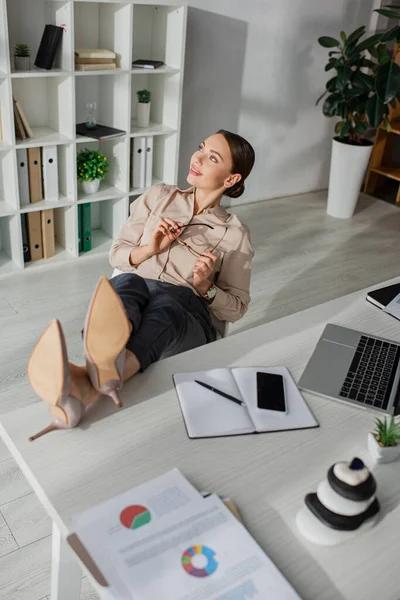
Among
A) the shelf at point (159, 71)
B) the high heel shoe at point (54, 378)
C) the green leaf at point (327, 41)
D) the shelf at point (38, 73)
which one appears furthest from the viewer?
the green leaf at point (327, 41)

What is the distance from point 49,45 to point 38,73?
0.15 metres

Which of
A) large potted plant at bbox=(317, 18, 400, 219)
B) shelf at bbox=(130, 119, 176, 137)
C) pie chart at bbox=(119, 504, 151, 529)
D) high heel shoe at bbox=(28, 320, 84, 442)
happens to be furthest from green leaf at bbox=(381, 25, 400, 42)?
pie chart at bbox=(119, 504, 151, 529)

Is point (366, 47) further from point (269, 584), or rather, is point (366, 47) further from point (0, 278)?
point (269, 584)

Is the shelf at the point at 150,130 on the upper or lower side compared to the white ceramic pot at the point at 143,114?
lower

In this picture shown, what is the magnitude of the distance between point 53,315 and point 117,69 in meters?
1.32

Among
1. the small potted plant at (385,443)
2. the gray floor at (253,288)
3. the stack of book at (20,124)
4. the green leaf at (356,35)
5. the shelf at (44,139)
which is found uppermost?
the green leaf at (356,35)

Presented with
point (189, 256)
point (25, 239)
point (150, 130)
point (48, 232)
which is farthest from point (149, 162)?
point (189, 256)

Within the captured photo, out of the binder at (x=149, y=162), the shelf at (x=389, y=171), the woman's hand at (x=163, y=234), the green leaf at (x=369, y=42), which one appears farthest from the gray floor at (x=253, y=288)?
the green leaf at (x=369, y=42)

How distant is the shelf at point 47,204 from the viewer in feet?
10.4

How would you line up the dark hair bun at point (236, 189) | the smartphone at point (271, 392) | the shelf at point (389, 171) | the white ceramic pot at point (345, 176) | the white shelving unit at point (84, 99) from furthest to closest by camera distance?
the shelf at point (389, 171), the white ceramic pot at point (345, 176), the white shelving unit at point (84, 99), the dark hair bun at point (236, 189), the smartphone at point (271, 392)

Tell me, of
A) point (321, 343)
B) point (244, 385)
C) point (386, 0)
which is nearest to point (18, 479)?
point (244, 385)

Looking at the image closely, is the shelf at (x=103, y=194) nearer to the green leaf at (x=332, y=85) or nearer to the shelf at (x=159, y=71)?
the shelf at (x=159, y=71)

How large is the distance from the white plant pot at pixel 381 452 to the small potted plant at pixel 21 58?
2.49 m

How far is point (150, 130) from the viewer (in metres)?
3.44
